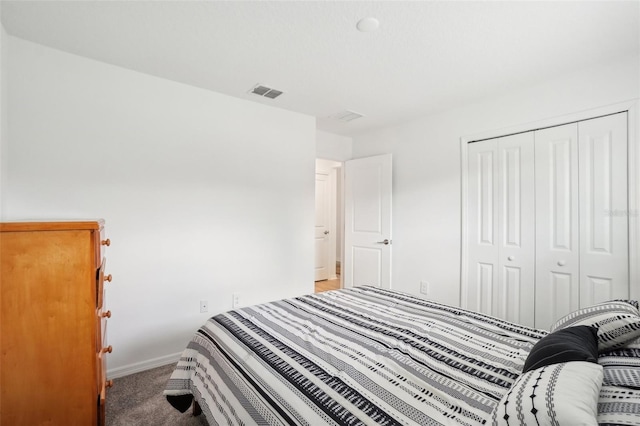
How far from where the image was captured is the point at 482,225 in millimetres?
3066

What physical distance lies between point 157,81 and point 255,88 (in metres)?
0.83

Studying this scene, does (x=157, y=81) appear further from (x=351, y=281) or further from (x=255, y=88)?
(x=351, y=281)

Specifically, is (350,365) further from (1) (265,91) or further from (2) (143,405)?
(1) (265,91)

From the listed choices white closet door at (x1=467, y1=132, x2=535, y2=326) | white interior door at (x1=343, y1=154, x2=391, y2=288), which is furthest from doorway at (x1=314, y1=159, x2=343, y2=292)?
white closet door at (x1=467, y1=132, x2=535, y2=326)

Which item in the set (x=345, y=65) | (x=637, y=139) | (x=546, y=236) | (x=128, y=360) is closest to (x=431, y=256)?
(x=546, y=236)

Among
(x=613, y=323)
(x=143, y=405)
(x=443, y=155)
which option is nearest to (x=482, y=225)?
(x=443, y=155)

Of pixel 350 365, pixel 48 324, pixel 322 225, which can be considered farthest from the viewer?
pixel 322 225

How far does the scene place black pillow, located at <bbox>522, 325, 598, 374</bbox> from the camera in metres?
0.92

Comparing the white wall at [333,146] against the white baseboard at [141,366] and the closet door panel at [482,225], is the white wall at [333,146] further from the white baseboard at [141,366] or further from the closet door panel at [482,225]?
the white baseboard at [141,366]

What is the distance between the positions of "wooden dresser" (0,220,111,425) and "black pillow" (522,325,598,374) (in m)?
1.87

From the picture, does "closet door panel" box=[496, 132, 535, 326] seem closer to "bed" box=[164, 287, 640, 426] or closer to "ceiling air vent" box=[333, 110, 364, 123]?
"bed" box=[164, 287, 640, 426]

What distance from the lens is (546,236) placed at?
263cm

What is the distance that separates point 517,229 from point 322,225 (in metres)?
3.53

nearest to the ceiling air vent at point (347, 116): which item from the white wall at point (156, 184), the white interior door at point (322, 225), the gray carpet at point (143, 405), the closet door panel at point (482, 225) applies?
the white wall at point (156, 184)
